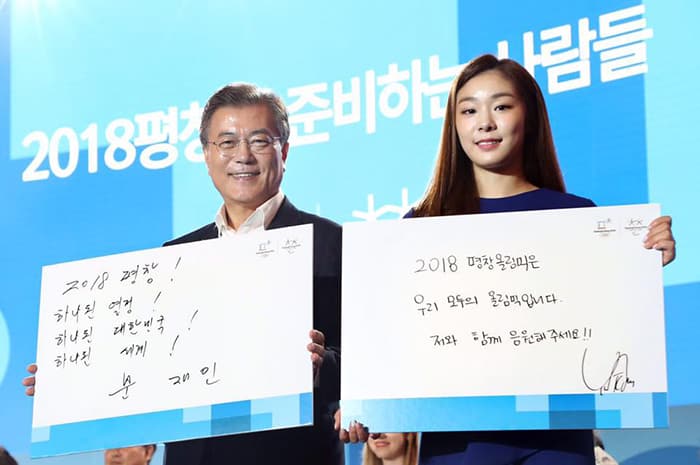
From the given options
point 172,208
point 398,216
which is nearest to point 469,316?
point 398,216

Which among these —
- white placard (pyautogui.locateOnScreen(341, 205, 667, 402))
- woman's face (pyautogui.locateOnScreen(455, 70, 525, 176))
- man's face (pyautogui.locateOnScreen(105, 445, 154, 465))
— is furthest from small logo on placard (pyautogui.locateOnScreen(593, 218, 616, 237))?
man's face (pyautogui.locateOnScreen(105, 445, 154, 465))

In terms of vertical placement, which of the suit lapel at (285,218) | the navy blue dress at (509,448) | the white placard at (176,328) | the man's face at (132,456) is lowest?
the navy blue dress at (509,448)

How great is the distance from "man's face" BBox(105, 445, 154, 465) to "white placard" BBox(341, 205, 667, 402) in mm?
904

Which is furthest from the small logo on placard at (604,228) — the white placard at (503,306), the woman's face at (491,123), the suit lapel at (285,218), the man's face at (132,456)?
the man's face at (132,456)

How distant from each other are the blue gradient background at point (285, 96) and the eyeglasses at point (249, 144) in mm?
371

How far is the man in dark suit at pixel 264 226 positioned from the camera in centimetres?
288

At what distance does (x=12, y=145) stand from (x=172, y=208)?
1.93 feet

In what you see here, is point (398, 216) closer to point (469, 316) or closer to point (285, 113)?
point (285, 113)
